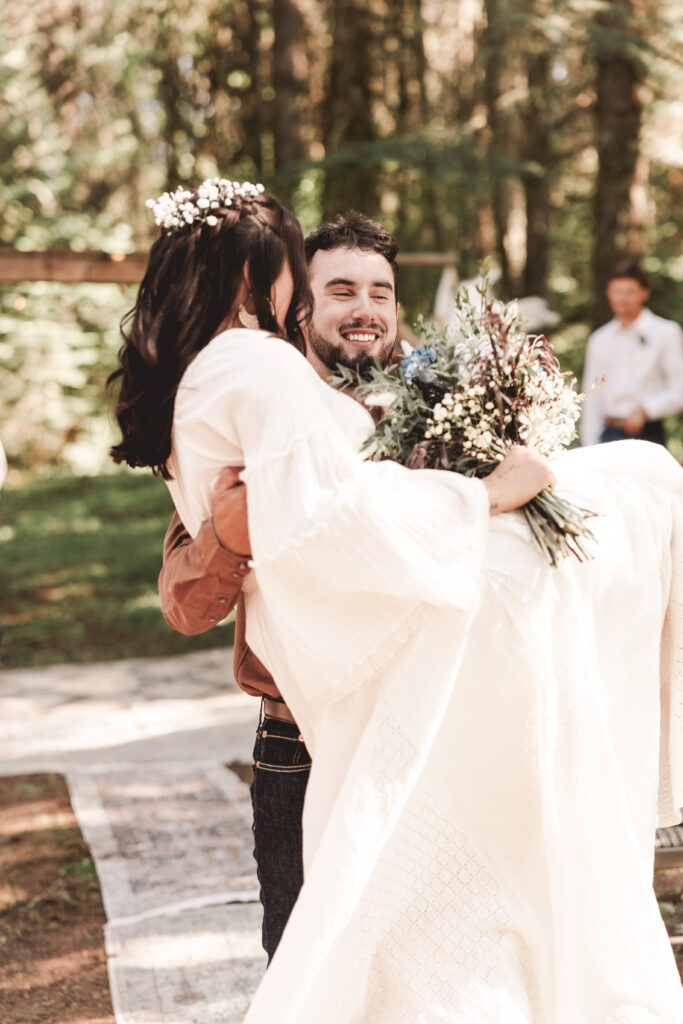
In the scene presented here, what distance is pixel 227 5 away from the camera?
16969 millimetres

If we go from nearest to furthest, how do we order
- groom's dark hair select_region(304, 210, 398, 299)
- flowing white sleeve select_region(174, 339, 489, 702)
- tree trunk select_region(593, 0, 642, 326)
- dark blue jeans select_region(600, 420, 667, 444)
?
flowing white sleeve select_region(174, 339, 489, 702), groom's dark hair select_region(304, 210, 398, 299), dark blue jeans select_region(600, 420, 667, 444), tree trunk select_region(593, 0, 642, 326)

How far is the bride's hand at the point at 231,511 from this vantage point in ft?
7.26

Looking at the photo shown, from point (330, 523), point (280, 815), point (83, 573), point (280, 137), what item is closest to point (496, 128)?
point (280, 137)

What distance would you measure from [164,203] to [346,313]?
31.8 inches

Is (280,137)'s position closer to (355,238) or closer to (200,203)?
(355,238)

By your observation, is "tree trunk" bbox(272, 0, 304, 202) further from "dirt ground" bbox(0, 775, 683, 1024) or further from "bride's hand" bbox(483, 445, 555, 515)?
"bride's hand" bbox(483, 445, 555, 515)

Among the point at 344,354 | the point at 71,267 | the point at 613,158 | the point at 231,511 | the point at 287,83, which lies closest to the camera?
the point at 231,511

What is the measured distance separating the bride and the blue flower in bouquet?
0.21 m

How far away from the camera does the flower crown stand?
2264 millimetres

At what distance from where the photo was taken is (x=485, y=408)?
237cm

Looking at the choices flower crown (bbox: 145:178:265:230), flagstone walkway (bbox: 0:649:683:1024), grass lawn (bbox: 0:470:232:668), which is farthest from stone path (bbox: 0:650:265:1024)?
flower crown (bbox: 145:178:265:230)

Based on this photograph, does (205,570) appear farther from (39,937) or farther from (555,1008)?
(39,937)

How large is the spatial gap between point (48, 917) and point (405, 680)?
2.64 meters

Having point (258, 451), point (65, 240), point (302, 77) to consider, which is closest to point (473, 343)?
point (258, 451)
